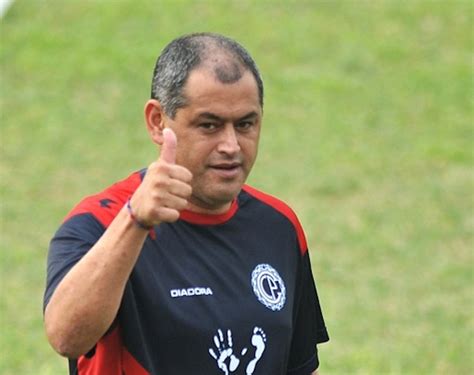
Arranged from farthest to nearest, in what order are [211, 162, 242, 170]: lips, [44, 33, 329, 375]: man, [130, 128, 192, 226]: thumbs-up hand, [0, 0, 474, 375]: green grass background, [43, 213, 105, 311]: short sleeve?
[0, 0, 474, 375]: green grass background → [211, 162, 242, 170]: lips → [44, 33, 329, 375]: man → [43, 213, 105, 311]: short sleeve → [130, 128, 192, 226]: thumbs-up hand

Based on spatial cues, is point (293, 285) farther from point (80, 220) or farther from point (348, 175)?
point (348, 175)

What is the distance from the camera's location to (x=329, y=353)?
9875 millimetres

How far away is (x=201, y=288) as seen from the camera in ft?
14.3

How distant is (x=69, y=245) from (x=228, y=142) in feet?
1.87

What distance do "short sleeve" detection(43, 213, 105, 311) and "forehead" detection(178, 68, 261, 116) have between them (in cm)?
46

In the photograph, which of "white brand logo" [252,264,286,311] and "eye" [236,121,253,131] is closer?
"eye" [236,121,253,131]

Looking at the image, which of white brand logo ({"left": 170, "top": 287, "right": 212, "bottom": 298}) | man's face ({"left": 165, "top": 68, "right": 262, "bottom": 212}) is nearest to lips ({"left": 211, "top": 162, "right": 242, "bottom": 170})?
man's face ({"left": 165, "top": 68, "right": 262, "bottom": 212})

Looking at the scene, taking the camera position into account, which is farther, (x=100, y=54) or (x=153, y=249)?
(x=100, y=54)

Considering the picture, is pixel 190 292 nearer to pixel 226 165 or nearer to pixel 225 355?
pixel 225 355

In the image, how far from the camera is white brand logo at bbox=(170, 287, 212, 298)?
4.30m

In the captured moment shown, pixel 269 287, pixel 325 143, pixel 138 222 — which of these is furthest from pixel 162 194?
pixel 325 143

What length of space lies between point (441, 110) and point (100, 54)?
3.90m

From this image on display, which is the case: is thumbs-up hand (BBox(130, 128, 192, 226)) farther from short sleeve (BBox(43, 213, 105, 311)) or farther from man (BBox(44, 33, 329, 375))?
short sleeve (BBox(43, 213, 105, 311))

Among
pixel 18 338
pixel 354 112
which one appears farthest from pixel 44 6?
pixel 18 338
